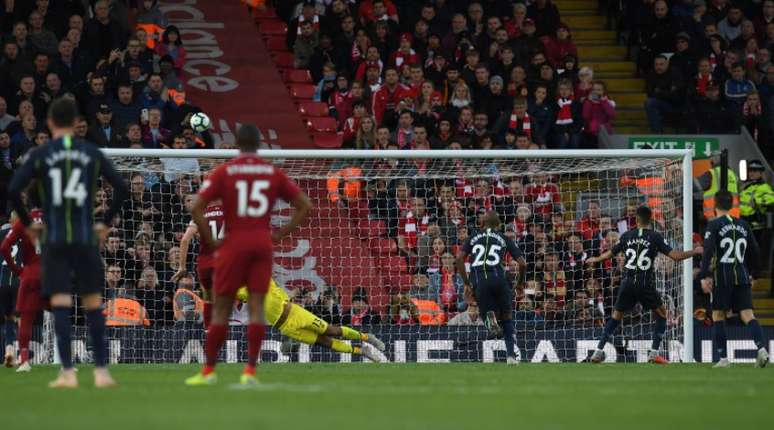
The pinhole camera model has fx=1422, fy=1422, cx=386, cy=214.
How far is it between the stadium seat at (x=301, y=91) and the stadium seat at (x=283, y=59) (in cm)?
66

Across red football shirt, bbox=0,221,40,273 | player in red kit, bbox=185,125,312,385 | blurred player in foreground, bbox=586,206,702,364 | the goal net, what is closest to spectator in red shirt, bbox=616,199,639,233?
the goal net

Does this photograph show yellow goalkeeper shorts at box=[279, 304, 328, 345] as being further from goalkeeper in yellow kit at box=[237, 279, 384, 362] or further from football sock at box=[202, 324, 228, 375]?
football sock at box=[202, 324, 228, 375]

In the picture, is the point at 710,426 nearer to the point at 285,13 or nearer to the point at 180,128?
the point at 180,128

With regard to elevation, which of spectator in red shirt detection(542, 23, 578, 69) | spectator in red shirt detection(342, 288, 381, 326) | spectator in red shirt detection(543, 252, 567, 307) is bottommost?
spectator in red shirt detection(342, 288, 381, 326)

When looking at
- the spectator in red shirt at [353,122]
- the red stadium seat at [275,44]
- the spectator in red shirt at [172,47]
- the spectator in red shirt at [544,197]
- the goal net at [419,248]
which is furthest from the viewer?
the red stadium seat at [275,44]

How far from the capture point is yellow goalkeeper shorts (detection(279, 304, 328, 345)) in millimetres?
15809

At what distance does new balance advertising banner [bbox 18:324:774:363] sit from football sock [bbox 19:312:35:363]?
11.5 ft

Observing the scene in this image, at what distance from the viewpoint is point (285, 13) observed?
85.5 ft

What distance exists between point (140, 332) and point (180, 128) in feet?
12.0

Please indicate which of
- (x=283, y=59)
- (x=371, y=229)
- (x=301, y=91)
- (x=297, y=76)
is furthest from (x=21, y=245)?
(x=283, y=59)

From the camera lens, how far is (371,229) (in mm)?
19953

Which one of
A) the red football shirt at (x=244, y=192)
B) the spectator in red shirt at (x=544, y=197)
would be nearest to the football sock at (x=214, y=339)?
the red football shirt at (x=244, y=192)

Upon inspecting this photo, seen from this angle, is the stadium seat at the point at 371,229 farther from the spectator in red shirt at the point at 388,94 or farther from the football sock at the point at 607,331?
the football sock at the point at 607,331

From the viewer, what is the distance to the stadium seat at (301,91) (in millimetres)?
24641
